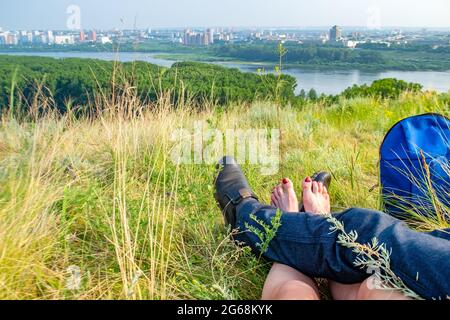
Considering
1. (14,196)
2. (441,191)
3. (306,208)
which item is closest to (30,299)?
(14,196)

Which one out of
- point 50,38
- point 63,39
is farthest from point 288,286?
point 50,38

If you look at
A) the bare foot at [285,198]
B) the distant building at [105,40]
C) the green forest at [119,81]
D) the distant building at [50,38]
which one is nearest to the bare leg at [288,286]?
the bare foot at [285,198]

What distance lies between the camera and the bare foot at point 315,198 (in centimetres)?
195

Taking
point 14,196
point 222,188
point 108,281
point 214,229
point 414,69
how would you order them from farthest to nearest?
point 414,69 → point 222,188 → point 214,229 → point 14,196 → point 108,281

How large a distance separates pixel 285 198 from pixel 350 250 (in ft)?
2.37

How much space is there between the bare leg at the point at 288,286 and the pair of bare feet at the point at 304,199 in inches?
20.3

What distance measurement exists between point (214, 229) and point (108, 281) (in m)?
0.58

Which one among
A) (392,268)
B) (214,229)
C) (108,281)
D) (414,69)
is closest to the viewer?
(392,268)

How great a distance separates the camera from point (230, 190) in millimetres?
1911

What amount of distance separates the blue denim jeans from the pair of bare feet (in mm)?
304

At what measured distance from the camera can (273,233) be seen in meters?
1.43

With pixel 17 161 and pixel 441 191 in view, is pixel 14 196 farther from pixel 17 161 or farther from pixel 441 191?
pixel 441 191

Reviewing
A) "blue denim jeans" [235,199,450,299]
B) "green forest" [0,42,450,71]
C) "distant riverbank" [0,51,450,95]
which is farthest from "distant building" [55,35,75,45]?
"blue denim jeans" [235,199,450,299]

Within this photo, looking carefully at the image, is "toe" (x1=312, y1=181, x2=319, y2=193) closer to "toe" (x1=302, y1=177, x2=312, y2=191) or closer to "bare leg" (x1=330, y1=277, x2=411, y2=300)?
"toe" (x1=302, y1=177, x2=312, y2=191)
